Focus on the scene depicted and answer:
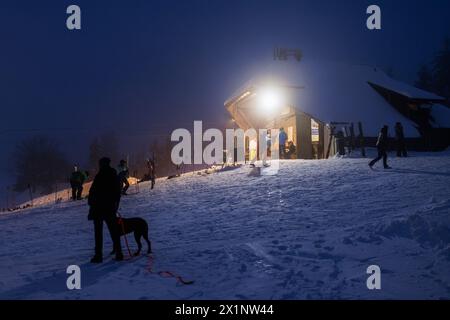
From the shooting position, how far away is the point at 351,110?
27875 millimetres

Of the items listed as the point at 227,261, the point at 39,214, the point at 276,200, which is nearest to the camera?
the point at 227,261

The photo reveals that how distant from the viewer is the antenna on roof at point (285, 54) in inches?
1316

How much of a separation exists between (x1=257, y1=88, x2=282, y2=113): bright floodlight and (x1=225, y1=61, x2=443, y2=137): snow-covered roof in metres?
0.61

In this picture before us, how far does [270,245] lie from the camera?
7.72 meters

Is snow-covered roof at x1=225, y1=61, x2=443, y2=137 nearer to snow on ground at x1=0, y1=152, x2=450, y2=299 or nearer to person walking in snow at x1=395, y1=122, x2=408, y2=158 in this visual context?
person walking in snow at x1=395, y1=122, x2=408, y2=158

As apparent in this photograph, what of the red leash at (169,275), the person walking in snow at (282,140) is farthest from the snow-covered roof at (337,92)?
the red leash at (169,275)

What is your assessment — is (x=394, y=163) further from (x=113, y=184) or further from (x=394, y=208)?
(x=113, y=184)

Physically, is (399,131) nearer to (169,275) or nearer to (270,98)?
(270,98)

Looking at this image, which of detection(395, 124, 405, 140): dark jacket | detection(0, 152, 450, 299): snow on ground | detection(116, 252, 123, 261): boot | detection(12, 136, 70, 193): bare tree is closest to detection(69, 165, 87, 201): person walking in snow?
detection(0, 152, 450, 299): snow on ground

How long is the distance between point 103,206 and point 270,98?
22870 millimetres

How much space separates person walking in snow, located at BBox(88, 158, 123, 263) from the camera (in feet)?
23.0

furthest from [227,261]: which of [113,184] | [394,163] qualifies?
A: [394,163]
